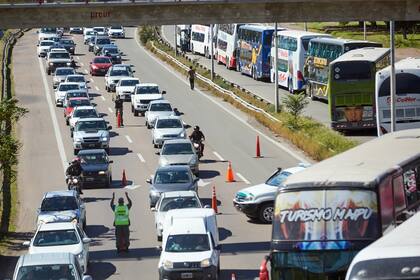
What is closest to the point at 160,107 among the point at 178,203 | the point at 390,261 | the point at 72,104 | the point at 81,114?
the point at 81,114

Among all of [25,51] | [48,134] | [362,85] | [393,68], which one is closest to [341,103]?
[362,85]

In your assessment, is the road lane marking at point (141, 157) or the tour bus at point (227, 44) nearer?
the road lane marking at point (141, 157)

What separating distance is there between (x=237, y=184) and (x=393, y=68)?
6.91 m

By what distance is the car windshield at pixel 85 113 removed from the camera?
181 feet

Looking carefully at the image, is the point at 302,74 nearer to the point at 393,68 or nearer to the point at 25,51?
the point at 393,68

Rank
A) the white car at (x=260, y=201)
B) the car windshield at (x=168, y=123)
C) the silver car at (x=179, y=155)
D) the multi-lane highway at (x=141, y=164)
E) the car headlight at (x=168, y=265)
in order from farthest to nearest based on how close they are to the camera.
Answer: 1. the car windshield at (x=168, y=123)
2. the silver car at (x=179, y=155)
3. the white car at (x=260, y=201)
4. the multi-lane highway at (x=141, y=164)
5. the car headlight at (x=168, y=265)

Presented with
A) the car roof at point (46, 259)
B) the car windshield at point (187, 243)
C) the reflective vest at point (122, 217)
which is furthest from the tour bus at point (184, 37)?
the car roof at point (46, 259)

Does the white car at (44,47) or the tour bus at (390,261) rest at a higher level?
the tour bus at (390,261)

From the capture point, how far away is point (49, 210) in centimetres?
3434

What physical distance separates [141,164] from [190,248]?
66.1 feet

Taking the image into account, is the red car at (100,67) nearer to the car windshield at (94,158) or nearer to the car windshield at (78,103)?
the car windshield at (78,103)

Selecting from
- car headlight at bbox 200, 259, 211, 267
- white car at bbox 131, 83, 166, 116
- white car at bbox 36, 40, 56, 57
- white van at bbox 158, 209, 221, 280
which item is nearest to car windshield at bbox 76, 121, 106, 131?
white car at bbox 131, 83, 166, 116

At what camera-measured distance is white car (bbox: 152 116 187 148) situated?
5038cm

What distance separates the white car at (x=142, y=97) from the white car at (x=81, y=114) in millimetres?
6037
